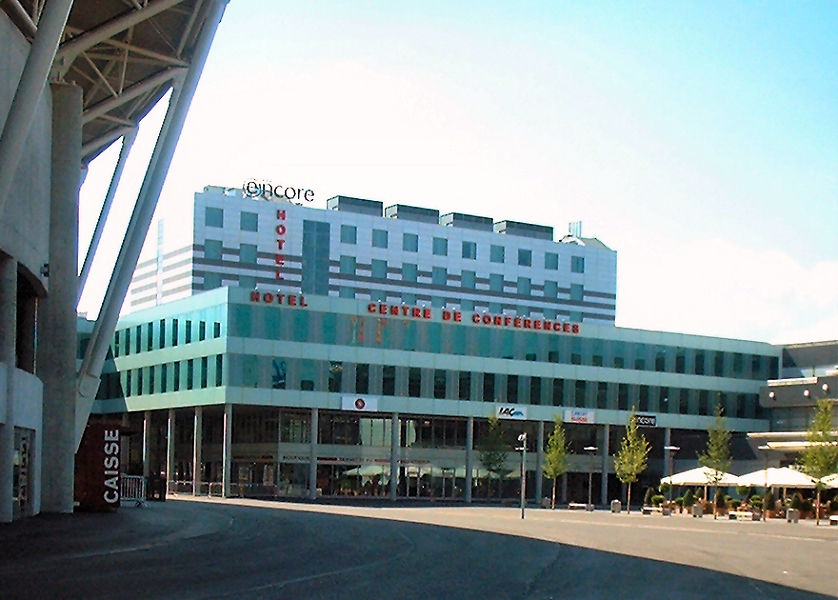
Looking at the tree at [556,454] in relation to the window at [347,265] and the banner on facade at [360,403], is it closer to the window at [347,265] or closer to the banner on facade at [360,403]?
the banner on facade at [360,403]

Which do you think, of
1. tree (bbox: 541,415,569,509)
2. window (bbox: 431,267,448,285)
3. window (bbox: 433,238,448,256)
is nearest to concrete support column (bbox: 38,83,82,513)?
tree (bbox: 541,415,569,509)

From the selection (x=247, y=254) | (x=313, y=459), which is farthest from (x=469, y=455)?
(x=247, y=254)

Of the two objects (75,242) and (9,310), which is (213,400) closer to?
(75,242)

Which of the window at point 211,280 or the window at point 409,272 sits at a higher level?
the window at point 409,272

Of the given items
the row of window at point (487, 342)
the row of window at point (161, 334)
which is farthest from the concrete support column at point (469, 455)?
the row of window at point (161, 334)

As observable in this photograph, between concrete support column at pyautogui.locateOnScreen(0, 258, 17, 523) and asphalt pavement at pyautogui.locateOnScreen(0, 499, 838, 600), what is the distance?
3.70ft

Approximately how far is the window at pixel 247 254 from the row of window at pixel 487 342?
33.2 metres

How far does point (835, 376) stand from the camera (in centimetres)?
8562

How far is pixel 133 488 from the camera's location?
197 ft

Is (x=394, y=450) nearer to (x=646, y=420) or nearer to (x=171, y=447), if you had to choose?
(x=171, y=447)

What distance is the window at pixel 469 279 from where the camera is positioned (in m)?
125

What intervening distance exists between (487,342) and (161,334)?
23493 mm

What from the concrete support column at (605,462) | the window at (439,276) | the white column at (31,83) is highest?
the window at (439,276)

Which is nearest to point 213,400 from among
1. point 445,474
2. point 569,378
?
point 445,474
